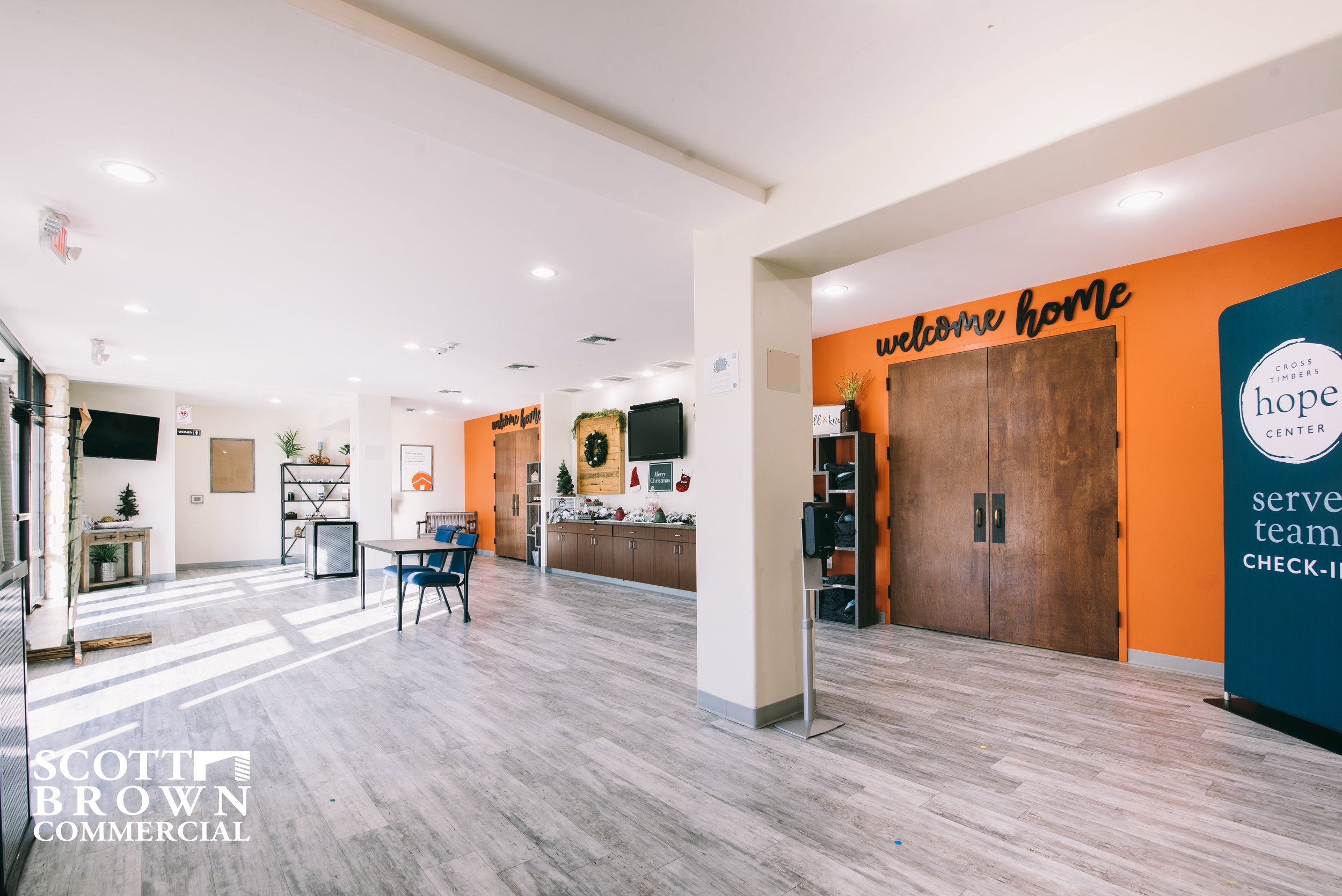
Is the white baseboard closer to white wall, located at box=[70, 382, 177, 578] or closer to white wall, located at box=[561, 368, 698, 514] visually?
white wall, located at box=[561, 368, 698, 514]

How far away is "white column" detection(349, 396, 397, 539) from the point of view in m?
9.43

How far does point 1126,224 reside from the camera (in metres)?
3.81

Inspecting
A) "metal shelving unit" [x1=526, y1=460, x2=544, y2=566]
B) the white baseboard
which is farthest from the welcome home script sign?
"metal shelving unit" [x1=526, y1=460, x2=544, y2=566]

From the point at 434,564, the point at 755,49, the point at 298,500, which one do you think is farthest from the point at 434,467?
the point at 755,49

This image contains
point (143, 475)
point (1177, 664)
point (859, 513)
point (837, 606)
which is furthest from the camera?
point (143, 475)

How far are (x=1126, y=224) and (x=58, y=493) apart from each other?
357 inches

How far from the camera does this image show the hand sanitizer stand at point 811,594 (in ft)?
10.8

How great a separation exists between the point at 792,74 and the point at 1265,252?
146 inches

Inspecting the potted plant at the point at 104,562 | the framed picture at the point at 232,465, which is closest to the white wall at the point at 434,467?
the framed picture at the point at 232,465

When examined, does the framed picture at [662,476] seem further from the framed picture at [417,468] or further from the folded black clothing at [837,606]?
the framed picture at [417,468]

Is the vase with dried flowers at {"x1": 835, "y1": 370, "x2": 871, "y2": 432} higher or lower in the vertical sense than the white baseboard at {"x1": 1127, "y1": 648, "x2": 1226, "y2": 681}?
higher

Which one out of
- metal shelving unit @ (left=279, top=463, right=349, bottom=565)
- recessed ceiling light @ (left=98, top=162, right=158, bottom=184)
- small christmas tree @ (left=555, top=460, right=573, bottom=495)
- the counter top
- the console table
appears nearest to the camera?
recessed ceiling light @ (left=98, top=162, right=158, bottom=184)

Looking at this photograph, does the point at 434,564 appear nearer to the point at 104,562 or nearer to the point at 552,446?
the point at 552,446

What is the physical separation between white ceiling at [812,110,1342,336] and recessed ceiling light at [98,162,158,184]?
4.03 metres
